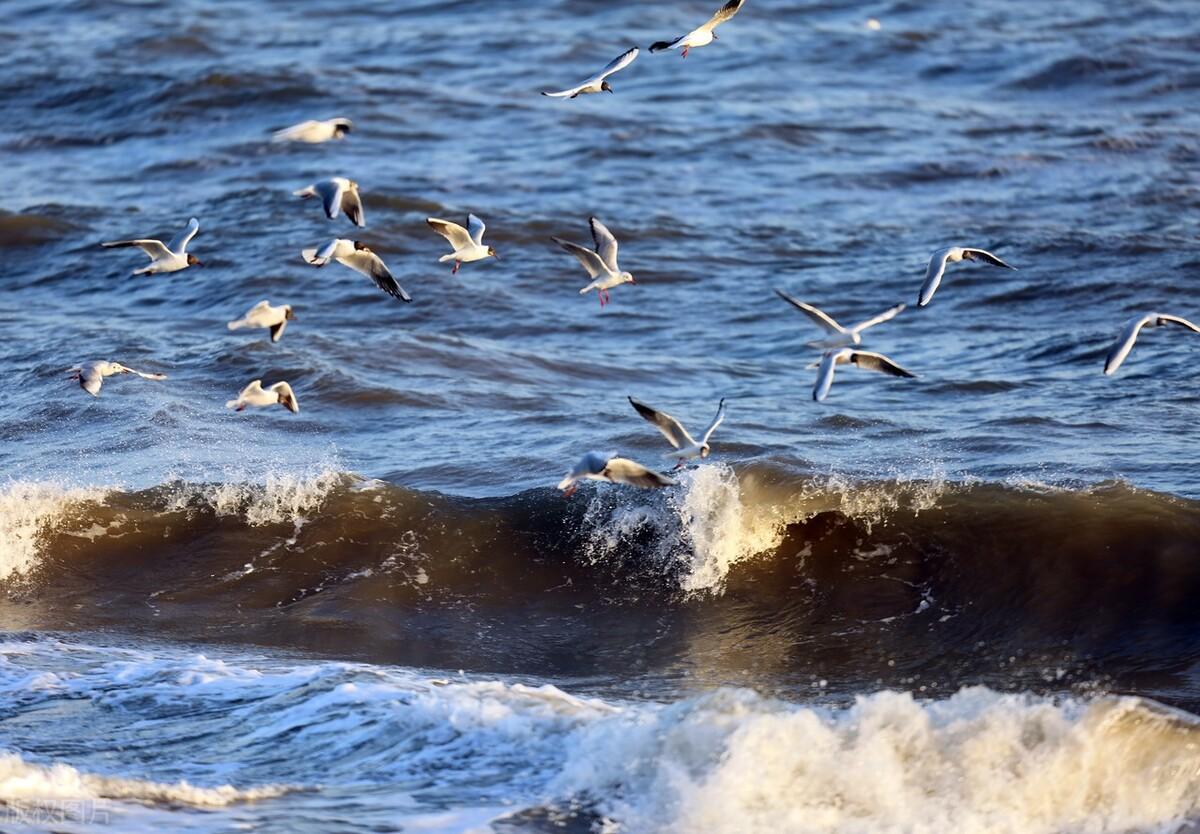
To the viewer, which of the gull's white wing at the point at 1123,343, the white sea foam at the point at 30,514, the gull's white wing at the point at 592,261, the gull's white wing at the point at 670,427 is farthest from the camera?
the white sea foam at the point at 30,514

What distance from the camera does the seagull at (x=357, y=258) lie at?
365 inches

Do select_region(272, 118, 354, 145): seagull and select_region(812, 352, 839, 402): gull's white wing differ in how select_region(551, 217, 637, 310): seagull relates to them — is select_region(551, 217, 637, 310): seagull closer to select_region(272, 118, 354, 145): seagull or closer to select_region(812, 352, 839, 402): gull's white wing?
select_region(272, 118, 354, 145): seagull

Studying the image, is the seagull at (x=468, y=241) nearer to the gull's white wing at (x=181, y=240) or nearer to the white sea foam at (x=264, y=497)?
the gull's white wing at (x=181, y=240)

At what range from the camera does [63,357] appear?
13.7 metres

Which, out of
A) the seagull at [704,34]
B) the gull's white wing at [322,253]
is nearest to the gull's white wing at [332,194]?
the gull's white wing at [322,253]

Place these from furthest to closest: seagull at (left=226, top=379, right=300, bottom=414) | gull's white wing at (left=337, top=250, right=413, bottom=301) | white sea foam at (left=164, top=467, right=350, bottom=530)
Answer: white sea foam at (left=164, top=467, right=350, bottom=530), gull's white wing at (left=337, top=250, right=413, bottom=301), seagull at (left=226, top=379, right=300, bottom=414)

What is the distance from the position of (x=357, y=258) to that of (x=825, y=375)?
9.50 feet

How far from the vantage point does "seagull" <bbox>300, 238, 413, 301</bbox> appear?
9281 mm

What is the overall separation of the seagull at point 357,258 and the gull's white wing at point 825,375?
2.30 m

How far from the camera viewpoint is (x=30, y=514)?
417 inches

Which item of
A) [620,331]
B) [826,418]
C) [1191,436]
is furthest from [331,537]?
[1191,436]

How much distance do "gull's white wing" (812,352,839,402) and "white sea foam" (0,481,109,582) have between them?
4.94 meters

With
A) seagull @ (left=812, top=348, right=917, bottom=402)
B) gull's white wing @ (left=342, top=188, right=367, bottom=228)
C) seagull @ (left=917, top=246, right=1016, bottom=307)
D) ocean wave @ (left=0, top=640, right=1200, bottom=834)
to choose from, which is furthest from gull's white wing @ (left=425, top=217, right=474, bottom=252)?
ocean wave @ (left=0, top=640, right=1200, bottom=834)

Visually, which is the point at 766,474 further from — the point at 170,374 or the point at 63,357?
the point at 63,357
